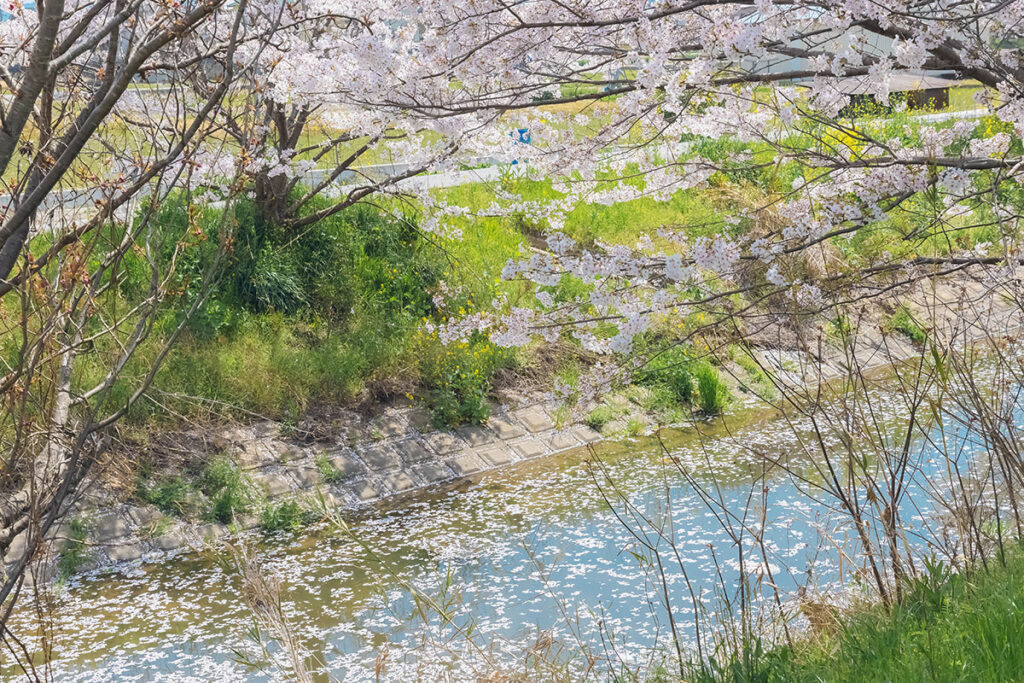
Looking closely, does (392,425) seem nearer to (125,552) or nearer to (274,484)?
(274,484)

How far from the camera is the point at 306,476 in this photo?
22.5 ft

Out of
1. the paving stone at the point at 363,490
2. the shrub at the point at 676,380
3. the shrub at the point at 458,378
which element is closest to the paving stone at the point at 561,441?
the shrub at the point at 458,378

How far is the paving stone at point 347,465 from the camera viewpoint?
7.00m

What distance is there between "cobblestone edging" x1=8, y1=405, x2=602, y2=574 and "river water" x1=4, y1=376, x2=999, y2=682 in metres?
0.19

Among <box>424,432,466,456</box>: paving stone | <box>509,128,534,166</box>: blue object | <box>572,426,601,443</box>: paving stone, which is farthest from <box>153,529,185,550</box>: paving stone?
<box>509,128,534,166</box>: blue object

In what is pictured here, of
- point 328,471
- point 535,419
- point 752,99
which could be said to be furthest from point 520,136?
point 752,99

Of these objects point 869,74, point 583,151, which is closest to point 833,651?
point 869,74

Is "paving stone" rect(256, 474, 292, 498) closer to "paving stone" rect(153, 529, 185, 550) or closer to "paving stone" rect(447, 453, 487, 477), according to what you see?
"paving stone" rect(153, 529, 185, 550)

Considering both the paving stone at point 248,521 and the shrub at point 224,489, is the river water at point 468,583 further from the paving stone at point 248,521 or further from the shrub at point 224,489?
the shrub at point 224,489

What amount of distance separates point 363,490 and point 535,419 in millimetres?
1658

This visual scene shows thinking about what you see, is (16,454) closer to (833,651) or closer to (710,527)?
(833,651)

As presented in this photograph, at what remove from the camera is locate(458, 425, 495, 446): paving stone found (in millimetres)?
7586

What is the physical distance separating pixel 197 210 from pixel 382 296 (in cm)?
554

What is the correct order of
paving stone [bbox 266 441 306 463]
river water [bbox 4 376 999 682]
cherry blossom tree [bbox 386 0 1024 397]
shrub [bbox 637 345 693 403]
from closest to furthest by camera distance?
cherry blossom tree [bbox 386 0 1024 397]
river water [bbox 4 376 999 682]
paving stone [bbox 266 441 306 463]
shrub [bbox 637 345 693 403]
